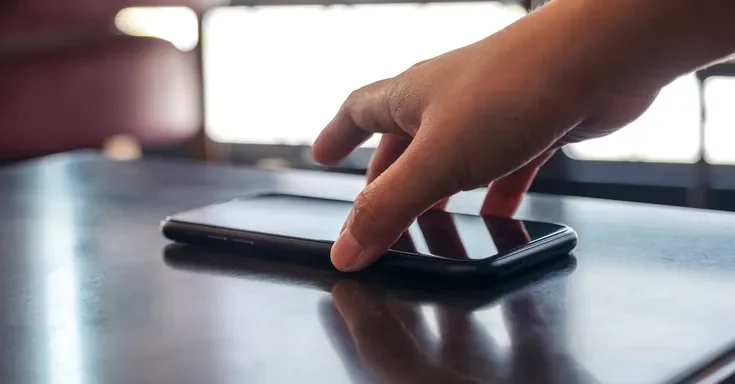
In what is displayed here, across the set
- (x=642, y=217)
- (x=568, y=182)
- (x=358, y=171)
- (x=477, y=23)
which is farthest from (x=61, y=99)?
(x=642, y=217)

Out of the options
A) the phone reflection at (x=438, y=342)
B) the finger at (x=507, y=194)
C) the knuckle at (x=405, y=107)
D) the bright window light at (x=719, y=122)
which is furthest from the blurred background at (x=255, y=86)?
the phone reflection at (x=438, y=342)

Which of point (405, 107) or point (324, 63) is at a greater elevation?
point (405, 107)

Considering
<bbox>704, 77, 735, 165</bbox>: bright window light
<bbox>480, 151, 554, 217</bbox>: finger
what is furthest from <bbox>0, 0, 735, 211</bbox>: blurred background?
<bbox>480, 151, 554, 217</bbox>: finger

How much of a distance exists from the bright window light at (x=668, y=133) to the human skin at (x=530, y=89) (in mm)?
1516

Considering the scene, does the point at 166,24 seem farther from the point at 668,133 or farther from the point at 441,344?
the point at 441,344

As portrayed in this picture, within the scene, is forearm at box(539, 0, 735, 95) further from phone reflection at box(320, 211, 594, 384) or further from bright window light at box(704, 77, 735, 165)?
bright window light at box(704, 77, 735, 165)

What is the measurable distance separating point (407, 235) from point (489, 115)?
101 millimetres

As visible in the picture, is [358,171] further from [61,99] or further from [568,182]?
[61,99]

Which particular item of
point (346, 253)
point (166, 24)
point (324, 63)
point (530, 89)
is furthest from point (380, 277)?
point (166, 24)

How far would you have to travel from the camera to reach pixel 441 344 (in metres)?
0.36

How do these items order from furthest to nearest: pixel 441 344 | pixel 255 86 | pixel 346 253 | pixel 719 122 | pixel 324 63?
pixel 255 86, pixel 324 63, pixel 719 122, pixel 346 253, pixel 441 344

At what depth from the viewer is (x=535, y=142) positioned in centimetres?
43

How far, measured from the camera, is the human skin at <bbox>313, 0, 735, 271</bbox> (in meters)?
0.41

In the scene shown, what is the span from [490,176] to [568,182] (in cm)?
160
